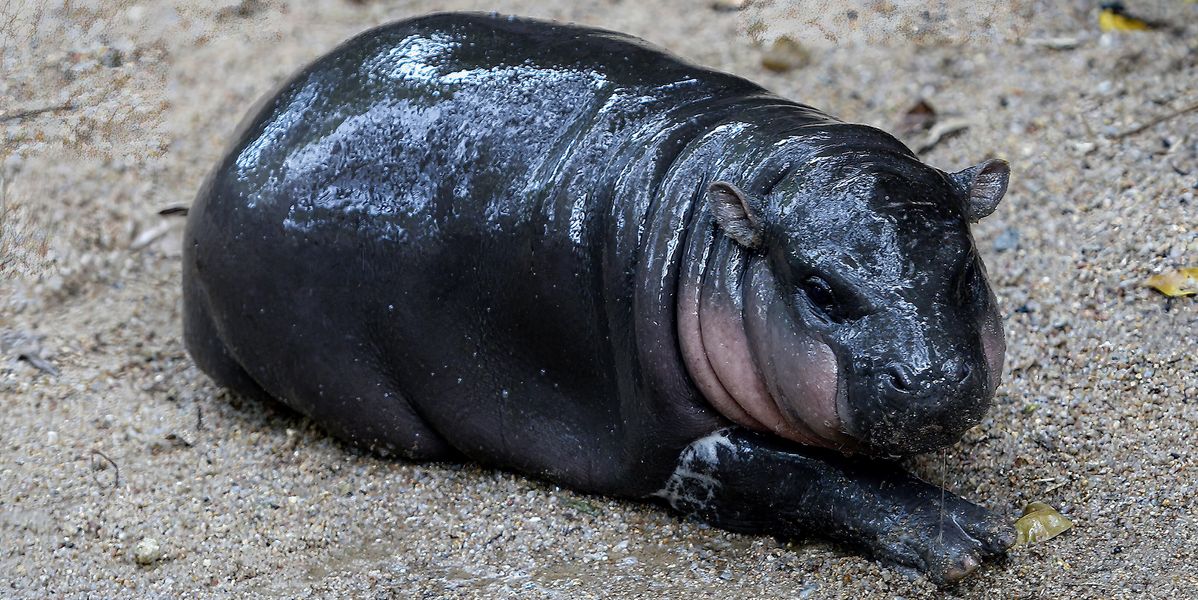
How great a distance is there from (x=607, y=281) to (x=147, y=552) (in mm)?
1978

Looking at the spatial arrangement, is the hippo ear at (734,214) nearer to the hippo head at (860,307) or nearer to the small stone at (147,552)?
the hippo head at (860,307)

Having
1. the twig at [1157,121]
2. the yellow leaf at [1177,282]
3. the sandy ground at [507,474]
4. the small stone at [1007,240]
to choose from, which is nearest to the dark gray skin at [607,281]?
the sandy ground at [507,474]

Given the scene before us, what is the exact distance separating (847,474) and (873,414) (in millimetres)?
561

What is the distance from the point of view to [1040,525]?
4652 millimetres

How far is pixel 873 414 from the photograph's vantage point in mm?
4148

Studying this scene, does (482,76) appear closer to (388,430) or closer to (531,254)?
(531,254)

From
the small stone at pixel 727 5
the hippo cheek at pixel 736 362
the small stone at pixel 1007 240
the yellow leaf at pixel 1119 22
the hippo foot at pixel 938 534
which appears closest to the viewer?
the hippo foot at pixel 938 534

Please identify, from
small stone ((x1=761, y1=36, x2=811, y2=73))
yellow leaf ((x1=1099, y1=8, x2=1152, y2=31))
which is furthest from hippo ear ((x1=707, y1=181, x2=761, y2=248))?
yellow leaf ((x1=1099, y1=8, x2=1152, y2=31))

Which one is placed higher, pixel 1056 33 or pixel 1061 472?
pixel 1056 33

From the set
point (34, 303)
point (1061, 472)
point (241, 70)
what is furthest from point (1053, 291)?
point (241, 70)

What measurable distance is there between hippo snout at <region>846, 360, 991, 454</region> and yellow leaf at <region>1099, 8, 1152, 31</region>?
4584mm

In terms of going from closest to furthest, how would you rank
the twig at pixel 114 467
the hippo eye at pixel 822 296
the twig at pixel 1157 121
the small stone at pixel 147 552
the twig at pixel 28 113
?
the hippo eye at pixel 822 296 < the small stone at pixel 147 552 < the twig at pixel 114 467 < the twig at pixel 28 113 < the twig at pixel 1157 121

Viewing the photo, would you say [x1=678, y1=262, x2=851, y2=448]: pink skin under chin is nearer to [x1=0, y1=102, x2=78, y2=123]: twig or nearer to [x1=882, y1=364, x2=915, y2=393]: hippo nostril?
[x1=882, y1=364, x2=915, y2=393]: hippo nostril

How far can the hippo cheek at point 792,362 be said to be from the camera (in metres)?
4.28
